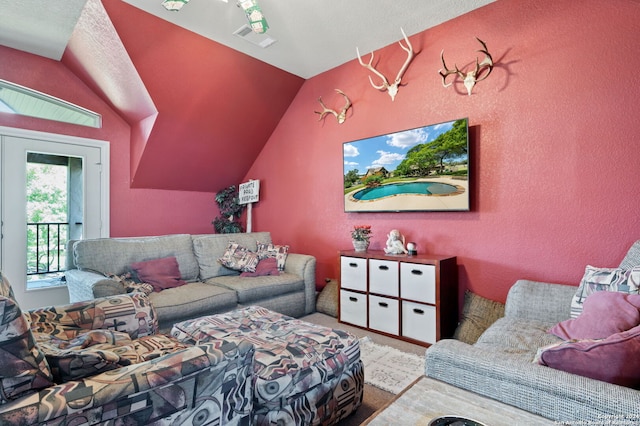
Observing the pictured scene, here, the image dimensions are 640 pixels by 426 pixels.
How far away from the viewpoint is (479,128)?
293 centimetres

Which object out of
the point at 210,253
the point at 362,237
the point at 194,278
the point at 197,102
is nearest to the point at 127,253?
the point at 194,278

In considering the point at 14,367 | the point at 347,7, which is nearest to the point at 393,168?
the point at 347,7

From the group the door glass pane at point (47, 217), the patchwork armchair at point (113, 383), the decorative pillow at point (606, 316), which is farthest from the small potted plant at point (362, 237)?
the door glass pane at point (47, 217)

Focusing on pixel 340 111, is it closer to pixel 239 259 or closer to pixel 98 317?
pixel 239 259

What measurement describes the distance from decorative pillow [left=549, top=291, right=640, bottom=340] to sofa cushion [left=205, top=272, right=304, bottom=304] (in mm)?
2344

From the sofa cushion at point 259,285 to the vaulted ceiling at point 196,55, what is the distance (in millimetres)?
1823

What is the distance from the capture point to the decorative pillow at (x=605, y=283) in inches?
71.1

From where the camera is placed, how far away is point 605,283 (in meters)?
1.96

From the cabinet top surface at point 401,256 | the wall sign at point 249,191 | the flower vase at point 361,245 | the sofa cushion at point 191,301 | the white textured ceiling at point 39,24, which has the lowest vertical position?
the sofa cushion at point 191,301

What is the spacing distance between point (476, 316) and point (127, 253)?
123 inches

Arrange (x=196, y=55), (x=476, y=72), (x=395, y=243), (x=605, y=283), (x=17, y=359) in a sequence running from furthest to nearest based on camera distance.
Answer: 1. (x=196, y=55)
2. (x=395, y=243)
3. (x=476, y=72)
4. (x=605, y=283)
5. (x=17, y=359)

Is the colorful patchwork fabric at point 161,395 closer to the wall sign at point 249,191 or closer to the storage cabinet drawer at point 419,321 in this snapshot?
the storage cabinet drawer at point 419,321

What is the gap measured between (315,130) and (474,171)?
2033mm

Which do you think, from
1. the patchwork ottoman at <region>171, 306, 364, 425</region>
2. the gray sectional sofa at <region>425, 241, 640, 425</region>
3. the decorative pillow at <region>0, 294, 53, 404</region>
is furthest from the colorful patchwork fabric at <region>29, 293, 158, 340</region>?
the gray sectional sofa at <region>425, 241, 640, 425</region>
